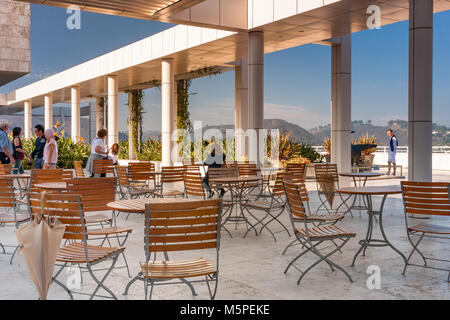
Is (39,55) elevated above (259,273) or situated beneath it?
elevated above

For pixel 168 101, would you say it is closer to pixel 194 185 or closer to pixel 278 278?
pixel 194 185

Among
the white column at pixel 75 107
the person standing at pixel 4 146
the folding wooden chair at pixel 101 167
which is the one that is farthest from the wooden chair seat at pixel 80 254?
the white column at pixel 75 107

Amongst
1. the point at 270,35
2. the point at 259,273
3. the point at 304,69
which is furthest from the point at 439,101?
the point at 259,273

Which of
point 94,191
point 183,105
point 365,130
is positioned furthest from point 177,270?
point 365,130

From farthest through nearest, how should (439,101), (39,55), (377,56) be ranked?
1. (39,55)
2. (439,101)
3. (377,56)

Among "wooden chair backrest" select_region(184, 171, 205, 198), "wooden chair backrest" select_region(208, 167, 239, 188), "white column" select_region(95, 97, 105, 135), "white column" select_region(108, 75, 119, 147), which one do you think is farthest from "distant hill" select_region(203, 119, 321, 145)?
"wooden chair backrest" select_region(184, 171, 205, 198)

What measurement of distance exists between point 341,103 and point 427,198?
28.8 feet

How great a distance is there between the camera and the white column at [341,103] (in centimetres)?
1333

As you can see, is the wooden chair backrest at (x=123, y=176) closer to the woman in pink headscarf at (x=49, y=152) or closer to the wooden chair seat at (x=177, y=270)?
the woman in pink headscarf at (x=49, y=152)

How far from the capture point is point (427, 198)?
15.9ft

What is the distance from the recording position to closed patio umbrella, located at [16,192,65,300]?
10.4 ft
